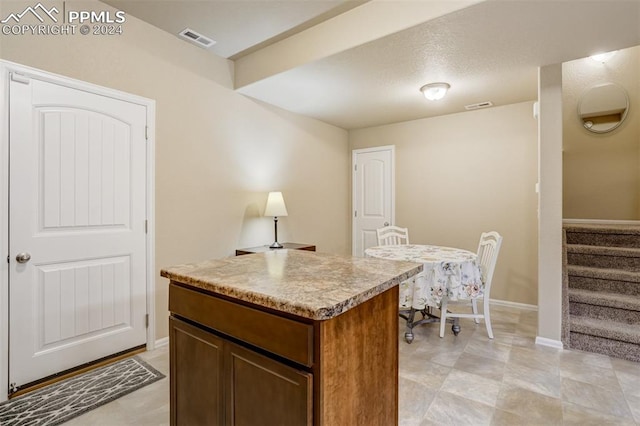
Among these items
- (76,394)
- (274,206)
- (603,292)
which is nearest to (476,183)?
(603,292)

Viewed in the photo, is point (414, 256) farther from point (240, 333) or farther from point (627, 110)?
point (627, 110)

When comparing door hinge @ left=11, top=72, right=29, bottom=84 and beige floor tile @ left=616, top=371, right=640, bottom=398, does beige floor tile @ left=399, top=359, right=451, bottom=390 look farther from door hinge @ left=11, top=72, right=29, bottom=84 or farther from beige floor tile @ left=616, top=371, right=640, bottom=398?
door hinge @ left=11, top=72, right=29, bottom=84

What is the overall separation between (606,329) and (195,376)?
10.3ft

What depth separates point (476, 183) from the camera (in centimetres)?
411

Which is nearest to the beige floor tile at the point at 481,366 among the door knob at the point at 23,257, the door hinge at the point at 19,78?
the door knob at the point at 23,257

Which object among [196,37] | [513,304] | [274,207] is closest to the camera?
[196,37]

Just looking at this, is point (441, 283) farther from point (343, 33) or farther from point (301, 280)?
point (343, 33)

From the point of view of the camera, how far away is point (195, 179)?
306 cm

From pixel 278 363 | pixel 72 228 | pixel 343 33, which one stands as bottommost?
pixel 278 363

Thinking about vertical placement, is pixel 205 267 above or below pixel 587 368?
above

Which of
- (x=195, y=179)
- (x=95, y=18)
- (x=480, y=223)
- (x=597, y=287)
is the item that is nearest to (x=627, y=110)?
(x=480, y=223)

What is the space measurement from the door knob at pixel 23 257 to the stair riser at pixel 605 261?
464 centimetres

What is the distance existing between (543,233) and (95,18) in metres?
4.04

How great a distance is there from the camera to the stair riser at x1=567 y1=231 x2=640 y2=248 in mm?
3117
